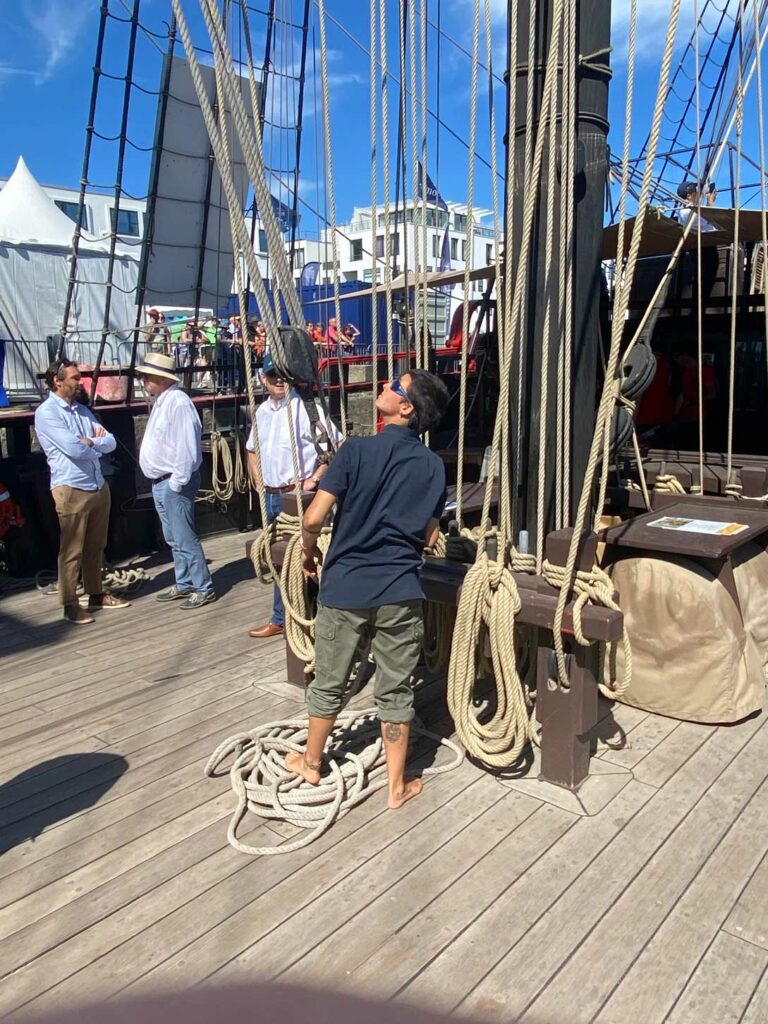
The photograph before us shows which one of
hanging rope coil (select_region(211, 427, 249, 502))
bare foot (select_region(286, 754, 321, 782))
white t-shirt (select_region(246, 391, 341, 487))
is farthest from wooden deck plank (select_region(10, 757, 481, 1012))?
hanging rope coil (select_region(211, 427, 249, 502))

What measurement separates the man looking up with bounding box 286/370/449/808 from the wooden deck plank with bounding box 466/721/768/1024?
0.72 metres

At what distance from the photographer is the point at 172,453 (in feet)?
16.1

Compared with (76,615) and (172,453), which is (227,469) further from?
(76,615)

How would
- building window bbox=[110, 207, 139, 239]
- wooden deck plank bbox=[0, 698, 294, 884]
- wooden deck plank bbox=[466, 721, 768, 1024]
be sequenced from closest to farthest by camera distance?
1. wooden deck plank bbox=[466, 721, 768, 1024]
2. wooden deck plank bbox=[0, 698, 294, 884]
3. building window bbox=[110, 207, 139, 239]

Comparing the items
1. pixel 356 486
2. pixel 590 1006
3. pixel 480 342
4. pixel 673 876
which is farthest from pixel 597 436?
pixel 480 342

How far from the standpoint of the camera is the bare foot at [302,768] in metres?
2.80

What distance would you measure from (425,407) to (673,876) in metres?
1.56

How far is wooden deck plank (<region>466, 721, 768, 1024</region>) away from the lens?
1.91m

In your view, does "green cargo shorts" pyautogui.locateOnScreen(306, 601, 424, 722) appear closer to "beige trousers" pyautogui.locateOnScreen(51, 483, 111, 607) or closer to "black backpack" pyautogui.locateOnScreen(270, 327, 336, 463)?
"black backpack" pyautogui.locateOnScreen(270, 327, 336, 463)

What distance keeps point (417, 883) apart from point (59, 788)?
1387 millimetres

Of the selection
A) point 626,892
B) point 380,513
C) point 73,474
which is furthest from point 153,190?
point 626,892

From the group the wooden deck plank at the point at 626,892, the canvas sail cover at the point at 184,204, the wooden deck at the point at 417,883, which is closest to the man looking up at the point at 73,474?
the wooden deck at the point at 417,883

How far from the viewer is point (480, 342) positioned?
9.54 m

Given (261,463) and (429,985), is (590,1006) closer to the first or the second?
(429,985)
